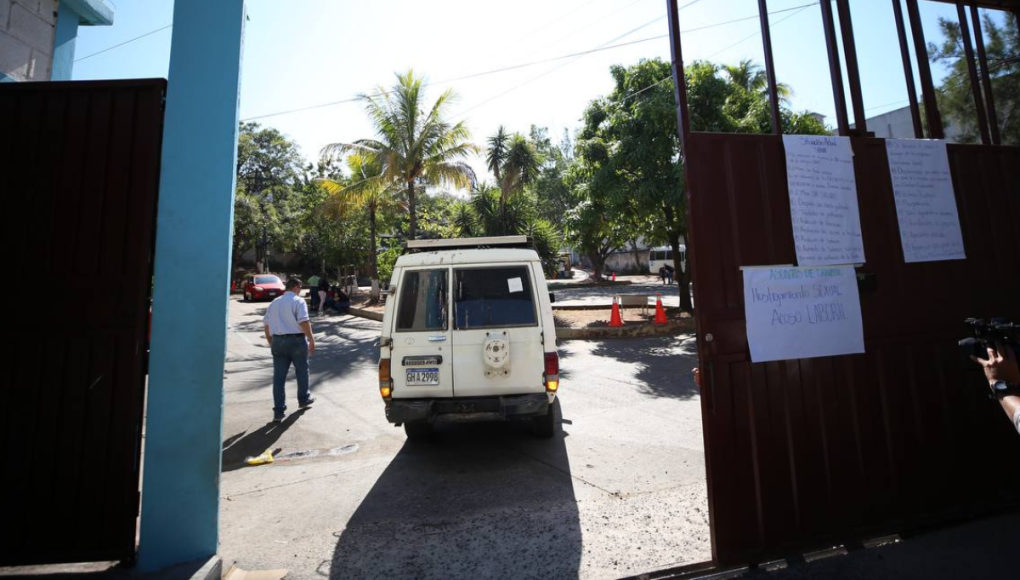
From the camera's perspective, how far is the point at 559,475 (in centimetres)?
432

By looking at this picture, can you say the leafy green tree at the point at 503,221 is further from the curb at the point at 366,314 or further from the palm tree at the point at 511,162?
the curb at the point at 366,314

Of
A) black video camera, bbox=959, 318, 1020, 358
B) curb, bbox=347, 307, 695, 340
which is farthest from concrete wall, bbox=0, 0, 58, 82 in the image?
curb, bbox=347, 307, 695, 340

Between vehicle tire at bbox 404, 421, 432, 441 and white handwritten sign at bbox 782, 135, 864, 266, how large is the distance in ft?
13.2

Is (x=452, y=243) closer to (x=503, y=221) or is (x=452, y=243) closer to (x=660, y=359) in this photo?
(x=660, y=359)

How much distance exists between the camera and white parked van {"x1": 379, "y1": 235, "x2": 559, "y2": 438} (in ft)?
15.0

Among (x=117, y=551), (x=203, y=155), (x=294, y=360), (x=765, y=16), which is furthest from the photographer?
(x=294, y=360)

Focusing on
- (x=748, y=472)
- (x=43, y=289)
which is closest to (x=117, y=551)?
(x=43, y=289)

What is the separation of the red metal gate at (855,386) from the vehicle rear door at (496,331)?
211 cm

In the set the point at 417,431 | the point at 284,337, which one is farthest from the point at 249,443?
the point at 417,431

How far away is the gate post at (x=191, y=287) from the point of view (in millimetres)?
2699

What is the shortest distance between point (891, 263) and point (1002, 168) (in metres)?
1.40

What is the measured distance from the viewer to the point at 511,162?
76.2 ft

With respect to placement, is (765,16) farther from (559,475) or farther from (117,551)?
(117,551)

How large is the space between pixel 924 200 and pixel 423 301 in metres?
4.23
